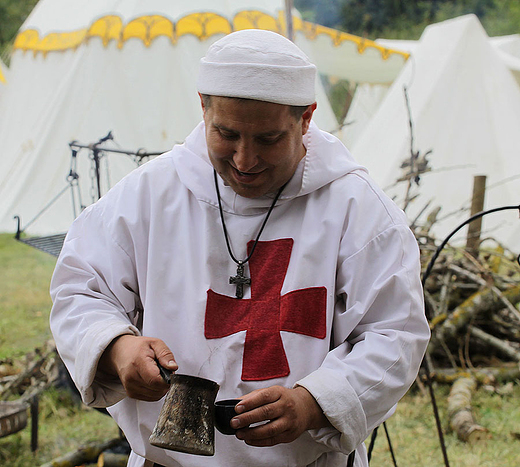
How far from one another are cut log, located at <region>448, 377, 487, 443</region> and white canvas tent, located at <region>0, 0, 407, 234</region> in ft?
14.6

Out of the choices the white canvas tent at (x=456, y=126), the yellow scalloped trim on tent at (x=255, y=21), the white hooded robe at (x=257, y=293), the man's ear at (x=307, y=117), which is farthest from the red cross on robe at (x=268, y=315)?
the yellow scalloped trim on tent at (x=255, y=21)

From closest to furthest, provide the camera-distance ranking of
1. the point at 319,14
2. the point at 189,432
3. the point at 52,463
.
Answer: the point at 189,432 < the point at 52,463 < the point at 319,14

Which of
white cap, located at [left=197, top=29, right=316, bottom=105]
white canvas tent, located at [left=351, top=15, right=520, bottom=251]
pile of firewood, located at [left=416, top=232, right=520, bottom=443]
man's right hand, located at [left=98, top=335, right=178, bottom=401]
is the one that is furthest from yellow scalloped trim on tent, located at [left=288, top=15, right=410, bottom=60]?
man's right hand, located at [left=98, top=335, right=178, bottom=401]

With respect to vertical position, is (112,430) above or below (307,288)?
below

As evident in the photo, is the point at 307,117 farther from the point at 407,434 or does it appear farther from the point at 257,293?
the point at 407,434

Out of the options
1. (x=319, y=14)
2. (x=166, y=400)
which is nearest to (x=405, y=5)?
(x=319, y=14)

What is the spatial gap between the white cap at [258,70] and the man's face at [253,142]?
0.03 metres

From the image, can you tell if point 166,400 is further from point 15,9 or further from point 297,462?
point 15,9

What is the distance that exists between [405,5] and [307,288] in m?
24.3

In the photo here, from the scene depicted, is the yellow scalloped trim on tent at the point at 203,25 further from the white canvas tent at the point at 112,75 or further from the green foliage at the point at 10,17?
the green foliage at the point at 10,17

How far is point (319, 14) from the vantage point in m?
13.4

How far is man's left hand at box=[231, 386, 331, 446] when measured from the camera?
126 centimetres

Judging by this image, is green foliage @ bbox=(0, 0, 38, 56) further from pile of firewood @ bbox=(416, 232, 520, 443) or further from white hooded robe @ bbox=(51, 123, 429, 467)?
white hooded robe @ bbox=(51, 123, 429, 467)

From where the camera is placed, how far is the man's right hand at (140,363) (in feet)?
4.30
